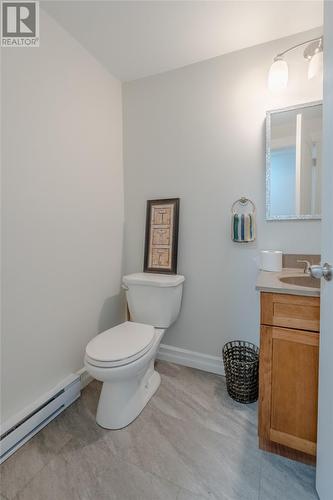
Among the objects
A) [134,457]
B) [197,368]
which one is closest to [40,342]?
[134,457]

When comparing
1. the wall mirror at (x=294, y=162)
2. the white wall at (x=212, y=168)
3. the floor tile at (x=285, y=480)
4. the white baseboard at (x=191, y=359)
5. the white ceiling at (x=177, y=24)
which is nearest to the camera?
the floor tile at (x=285, y=480)

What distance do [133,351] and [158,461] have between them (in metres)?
0.51

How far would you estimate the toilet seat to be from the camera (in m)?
1.26

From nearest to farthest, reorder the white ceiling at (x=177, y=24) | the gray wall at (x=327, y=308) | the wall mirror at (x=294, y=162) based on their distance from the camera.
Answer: the gray wall at (x=327, y=308) < the white ceiling at (x=177, y=24) < the wall mirror at (x=294, y=162)

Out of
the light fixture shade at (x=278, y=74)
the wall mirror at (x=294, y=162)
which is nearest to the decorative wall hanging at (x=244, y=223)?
the wall mirror at (x=294, y=162)

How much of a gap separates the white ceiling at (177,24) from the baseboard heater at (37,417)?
2.19m

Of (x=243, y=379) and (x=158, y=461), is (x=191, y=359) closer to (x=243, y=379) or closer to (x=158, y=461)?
(x=243, y=379)

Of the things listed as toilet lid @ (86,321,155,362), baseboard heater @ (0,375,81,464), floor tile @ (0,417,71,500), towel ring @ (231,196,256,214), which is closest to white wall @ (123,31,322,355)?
towel ring @ (231,196,256,214)

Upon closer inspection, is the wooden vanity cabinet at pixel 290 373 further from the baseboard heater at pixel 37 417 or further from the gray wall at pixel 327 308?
the baseboard heater at pixel 37 417

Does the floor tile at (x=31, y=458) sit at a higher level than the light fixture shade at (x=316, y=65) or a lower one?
lower

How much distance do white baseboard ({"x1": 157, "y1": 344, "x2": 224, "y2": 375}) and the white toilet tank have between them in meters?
0.38

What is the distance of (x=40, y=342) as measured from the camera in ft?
4.64

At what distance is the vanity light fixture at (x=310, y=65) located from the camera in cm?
138

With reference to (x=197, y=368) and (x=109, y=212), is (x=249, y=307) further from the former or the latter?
(x=109, y=212)
